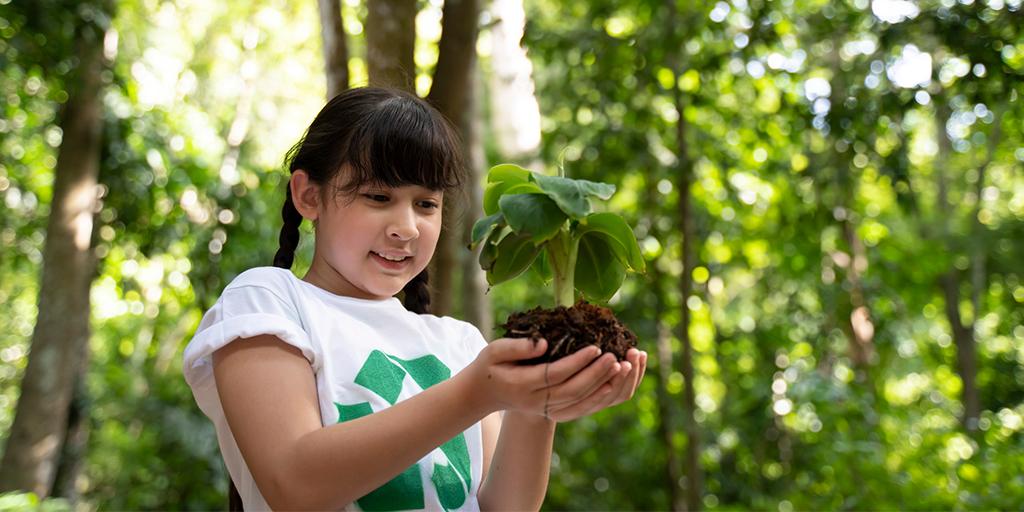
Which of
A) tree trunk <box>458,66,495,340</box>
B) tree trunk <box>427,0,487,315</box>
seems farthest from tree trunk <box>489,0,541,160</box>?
tree trunk <box>427,0,487,315</box>

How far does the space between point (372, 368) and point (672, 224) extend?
4.04 metres

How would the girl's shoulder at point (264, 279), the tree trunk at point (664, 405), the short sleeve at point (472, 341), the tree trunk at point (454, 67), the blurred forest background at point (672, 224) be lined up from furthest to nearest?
1. the tree trunk at point (664, 405)
2. the blurred forest background at point (672, 224)
3. the tree trunk at point (454, 67)
4. the short sleeve at point (472, 341)
5. the girl's shoulder at point (264, 279)

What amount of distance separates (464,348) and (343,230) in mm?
334

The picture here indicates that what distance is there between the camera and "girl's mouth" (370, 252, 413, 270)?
1437mm

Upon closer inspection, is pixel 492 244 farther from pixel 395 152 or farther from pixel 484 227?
pixel 395 152

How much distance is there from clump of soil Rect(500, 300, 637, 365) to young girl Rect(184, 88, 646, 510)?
0.03m

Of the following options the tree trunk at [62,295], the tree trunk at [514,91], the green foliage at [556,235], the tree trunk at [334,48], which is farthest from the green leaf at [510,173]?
the tree trunk at [514,91]

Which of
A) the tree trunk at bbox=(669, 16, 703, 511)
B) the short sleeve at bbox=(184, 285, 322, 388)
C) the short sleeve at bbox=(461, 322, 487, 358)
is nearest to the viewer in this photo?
the short sleeve at bbox=(184, 285, 322, 388)

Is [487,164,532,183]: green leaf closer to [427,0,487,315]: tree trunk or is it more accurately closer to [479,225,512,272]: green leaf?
[479,225,512,272]: green leaf

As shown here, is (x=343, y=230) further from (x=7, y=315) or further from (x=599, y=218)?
(x=7, y=315)

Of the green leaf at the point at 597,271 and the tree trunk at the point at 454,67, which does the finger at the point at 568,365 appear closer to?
the green leaf at the point at 597,271

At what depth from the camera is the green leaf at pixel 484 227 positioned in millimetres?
1326

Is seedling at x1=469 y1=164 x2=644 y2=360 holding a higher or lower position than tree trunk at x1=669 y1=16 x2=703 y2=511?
higher

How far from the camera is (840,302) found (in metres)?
5.35
